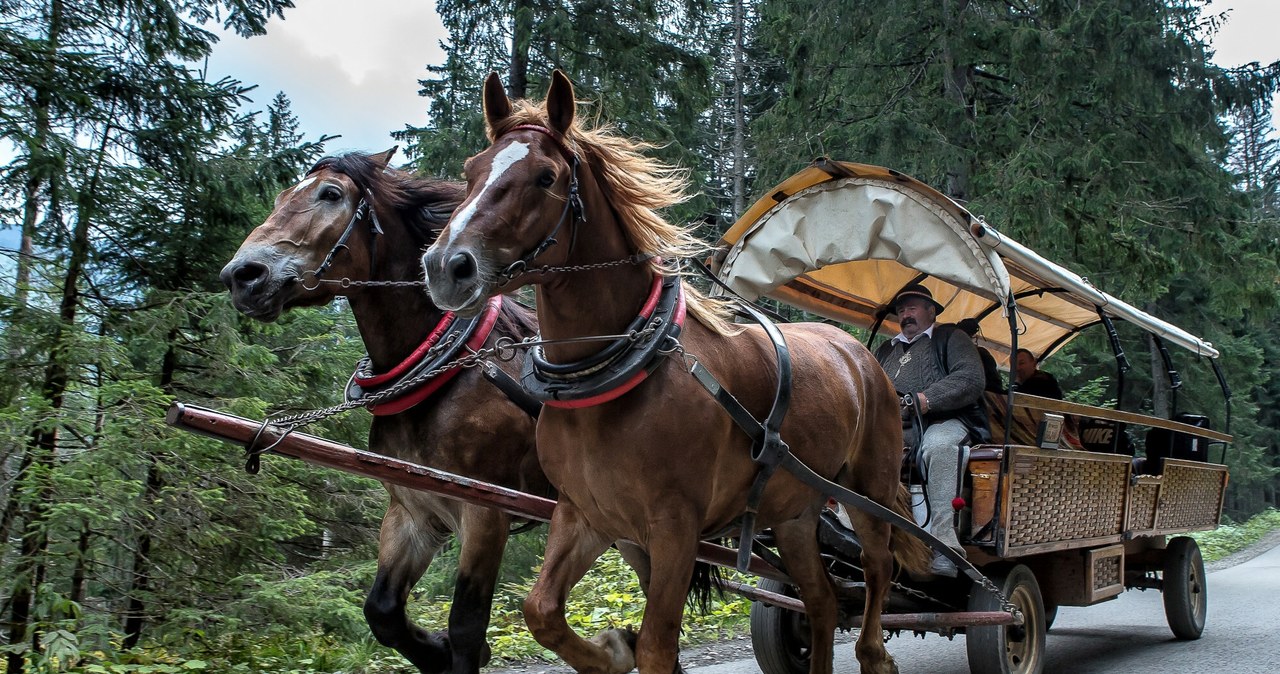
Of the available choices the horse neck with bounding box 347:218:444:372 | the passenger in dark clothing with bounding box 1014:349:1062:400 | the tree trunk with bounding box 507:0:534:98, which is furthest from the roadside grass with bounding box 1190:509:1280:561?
the horse neck with bounding box 347:218:444:372

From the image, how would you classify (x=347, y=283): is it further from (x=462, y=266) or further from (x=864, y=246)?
(x=864, y=246)

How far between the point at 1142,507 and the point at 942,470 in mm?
2346

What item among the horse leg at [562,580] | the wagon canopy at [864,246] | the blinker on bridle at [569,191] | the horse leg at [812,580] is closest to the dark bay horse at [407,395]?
the horse leg at [562,580]

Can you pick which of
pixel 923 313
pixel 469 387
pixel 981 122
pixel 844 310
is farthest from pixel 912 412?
pixel 981 122

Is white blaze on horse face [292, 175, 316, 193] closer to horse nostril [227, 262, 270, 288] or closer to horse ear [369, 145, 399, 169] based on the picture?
horse ear [369, 145, 399, 169]

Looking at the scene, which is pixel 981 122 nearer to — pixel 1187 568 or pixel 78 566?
pixel 1187 568

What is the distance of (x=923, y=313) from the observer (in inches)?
229

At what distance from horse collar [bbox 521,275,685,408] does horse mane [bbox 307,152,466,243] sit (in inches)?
59.3

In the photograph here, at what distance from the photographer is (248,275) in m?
3.78

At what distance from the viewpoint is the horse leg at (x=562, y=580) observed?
10.9 ft

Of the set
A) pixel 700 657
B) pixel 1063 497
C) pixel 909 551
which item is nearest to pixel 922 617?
pixel 909 551

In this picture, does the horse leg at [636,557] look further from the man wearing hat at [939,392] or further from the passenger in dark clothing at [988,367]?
the passenger in dark clothing at [988,367]

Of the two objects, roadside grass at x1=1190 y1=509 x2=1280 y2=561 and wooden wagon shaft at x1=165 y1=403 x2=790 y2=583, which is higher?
wooden wagon shaft at x1=165 y1=403 x2=790 y2=583

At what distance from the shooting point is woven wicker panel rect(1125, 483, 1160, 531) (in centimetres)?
644
